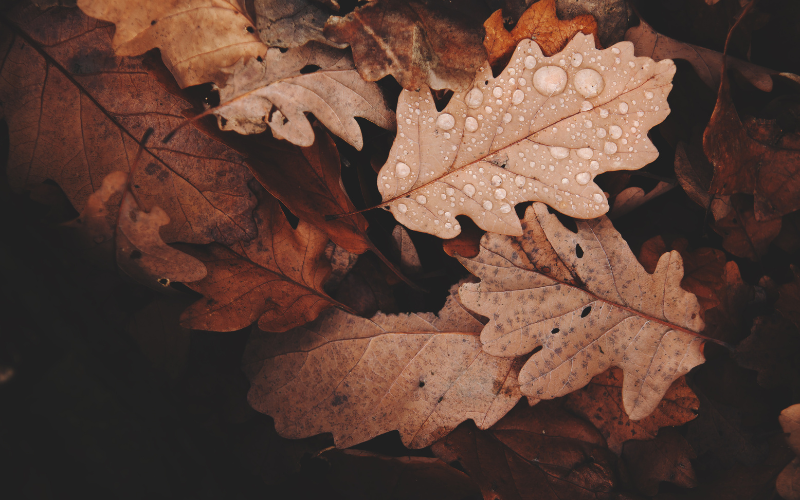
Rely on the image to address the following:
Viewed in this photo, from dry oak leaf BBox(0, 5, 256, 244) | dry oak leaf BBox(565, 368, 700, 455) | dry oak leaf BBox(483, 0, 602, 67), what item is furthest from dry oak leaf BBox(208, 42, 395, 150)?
dry oak leaf BBox(565, 368, 700, 455)

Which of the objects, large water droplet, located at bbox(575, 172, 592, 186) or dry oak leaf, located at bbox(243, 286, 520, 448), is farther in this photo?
dry oak leaf, located at bbox(243, 286, 520, 448)

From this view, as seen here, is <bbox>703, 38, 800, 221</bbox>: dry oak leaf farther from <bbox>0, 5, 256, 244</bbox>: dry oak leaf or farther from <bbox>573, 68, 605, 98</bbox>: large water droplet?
<bbox>0, 5, 256, 244</bbox>: dry oak leaf

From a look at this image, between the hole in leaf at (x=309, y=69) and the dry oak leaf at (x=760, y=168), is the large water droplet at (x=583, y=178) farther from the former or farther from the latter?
the hole in leaf at (x=309, y=69)

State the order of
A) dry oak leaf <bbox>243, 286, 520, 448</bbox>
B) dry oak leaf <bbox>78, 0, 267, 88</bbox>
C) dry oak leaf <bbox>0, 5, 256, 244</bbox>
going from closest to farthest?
1. dry oak leaf <bbox>78, 0, 267, 88</bbox>
2. dry oak leaf <bbox>0, 5, 256, 244</bbox>
3. dry oak leaf <bbox>243, 286, 520, 448</bbox>

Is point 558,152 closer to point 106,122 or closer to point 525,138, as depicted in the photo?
point 525,138

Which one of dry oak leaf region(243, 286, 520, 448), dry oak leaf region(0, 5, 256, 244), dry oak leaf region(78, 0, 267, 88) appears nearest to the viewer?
dry oak leaf region(78, 0, 267, 88)

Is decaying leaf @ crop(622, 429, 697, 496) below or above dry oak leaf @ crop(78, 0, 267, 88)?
below

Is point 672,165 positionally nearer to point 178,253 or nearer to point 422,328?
point 422,328
